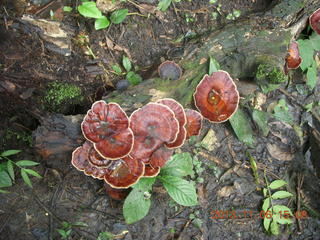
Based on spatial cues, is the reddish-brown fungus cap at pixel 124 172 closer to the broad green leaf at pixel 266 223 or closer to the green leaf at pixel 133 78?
the green leaf at pixel 133 78

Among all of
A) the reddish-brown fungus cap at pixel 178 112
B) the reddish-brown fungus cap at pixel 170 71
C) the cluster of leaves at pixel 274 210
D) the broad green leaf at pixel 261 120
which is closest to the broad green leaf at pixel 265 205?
the cluster of leaves at pixel 274 210

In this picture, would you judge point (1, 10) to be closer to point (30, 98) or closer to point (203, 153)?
point (30, 98)

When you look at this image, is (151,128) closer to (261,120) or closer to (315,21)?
(261,120)

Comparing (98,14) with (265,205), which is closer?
(98,14)

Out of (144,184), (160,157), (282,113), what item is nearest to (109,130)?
(160,157)

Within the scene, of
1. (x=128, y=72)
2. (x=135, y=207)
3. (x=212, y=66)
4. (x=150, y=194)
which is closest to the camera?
(x=135, y=207)
